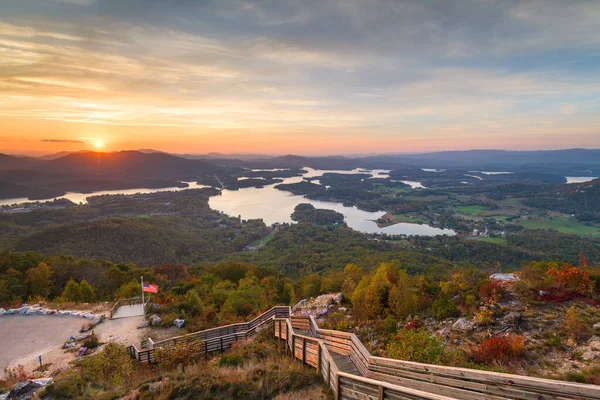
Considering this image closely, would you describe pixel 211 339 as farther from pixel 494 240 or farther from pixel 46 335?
pixel 494 240

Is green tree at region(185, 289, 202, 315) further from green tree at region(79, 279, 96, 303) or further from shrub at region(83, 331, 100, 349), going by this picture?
green tree at region(79, 279, 96, 303)

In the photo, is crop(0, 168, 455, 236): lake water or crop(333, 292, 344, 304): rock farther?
crop(0, 168, 455, 236): lake water

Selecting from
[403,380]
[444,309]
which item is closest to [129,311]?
[444,309]

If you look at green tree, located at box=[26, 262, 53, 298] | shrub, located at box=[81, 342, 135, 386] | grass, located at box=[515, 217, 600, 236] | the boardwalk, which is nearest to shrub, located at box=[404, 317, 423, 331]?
shrub, located at box=[81, 342, 135, 386]

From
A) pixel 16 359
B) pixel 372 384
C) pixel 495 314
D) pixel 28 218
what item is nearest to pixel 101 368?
pixel 16 359

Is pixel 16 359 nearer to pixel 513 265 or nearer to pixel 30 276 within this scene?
pixel 30 276

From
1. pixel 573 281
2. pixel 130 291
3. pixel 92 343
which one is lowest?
pixel 130 291
